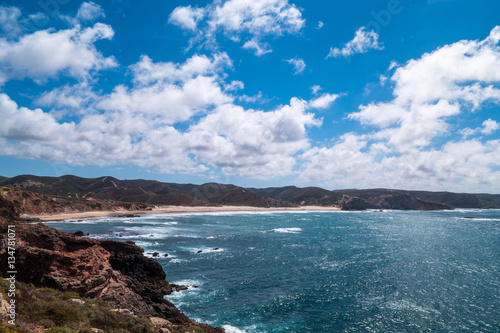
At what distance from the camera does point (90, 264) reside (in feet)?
83.9

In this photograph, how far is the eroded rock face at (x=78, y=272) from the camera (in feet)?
73.7

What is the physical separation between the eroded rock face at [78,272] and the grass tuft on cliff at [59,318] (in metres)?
5.17

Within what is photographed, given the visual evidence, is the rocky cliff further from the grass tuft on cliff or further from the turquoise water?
the grass tuft on cliff

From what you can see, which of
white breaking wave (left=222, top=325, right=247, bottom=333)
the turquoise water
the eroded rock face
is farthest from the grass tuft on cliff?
the turquoise water

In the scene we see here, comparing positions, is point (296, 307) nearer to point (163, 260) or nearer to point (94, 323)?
point (94, 323)

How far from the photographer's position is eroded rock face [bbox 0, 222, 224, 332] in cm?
2247

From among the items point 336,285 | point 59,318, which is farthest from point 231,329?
Answer: point 336,285

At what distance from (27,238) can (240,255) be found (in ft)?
114

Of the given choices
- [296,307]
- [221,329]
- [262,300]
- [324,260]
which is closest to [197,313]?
[221,329]

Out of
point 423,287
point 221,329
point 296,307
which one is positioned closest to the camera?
point 221,329

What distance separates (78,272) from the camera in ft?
79.5

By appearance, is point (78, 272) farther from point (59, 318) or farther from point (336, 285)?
point (336, 285)

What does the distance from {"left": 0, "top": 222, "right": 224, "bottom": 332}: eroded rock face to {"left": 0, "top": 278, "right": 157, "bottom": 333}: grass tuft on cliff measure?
5.17 meters

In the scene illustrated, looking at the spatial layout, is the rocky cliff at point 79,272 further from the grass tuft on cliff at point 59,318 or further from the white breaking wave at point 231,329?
the grass tuft on cliff at point 59,318
